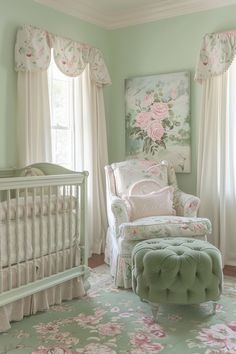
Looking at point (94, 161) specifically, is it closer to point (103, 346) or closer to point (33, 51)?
point (33, 51)

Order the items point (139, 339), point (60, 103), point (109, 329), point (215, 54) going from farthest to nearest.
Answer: point (60, 103) → point (215, 54) → point (109, 329) → point (139, 339)

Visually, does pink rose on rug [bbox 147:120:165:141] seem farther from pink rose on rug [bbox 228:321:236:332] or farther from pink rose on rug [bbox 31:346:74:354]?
pink rose on rug [bbox 31:346:74:354]

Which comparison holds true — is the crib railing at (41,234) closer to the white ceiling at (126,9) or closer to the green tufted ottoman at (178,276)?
the green tufted ottoman at (178,276)

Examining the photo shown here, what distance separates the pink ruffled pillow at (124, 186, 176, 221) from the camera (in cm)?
352

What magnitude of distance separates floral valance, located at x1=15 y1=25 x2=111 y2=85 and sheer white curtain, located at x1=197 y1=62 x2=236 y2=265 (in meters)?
1.12

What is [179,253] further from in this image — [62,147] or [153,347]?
[62,147]

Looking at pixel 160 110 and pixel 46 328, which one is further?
pixel 160 110

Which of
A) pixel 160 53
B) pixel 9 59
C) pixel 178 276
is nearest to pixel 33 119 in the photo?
pixel 9 59

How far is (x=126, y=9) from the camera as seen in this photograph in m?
4.20

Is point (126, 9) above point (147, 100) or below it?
above

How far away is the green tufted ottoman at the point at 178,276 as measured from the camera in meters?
2.53

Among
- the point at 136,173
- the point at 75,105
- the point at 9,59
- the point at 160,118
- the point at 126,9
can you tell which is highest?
the point at 126,9

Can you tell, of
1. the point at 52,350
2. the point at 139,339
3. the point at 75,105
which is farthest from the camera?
the point at 75,105

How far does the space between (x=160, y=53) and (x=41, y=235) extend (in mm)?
2405
